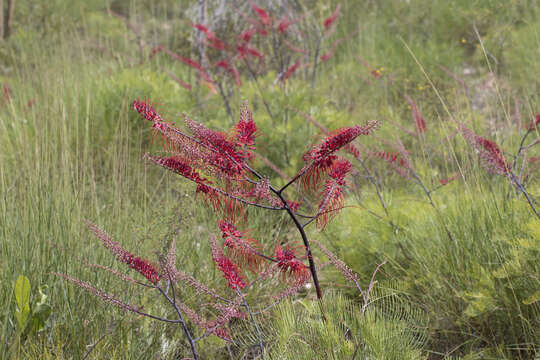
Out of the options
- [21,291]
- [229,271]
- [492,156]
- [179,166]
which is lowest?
[21,291]

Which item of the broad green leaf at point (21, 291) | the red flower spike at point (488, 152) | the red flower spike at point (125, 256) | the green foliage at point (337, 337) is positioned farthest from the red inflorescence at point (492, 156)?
the broad green leaf at point (21, 291)

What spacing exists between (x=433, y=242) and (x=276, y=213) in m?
1.00

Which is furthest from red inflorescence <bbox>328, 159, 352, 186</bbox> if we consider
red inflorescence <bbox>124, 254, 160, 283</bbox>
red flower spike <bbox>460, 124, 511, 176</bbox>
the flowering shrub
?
red flower spike <bbox>460, 124, 511, 176</bbox>

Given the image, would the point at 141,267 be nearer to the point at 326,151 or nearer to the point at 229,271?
the point at 229,271

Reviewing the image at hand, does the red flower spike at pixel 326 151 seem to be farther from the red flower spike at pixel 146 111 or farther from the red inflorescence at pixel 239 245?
the red flower spike at pixel 146 111

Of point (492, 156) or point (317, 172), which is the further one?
point (492, 156)

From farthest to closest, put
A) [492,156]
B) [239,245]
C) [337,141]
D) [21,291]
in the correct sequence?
1. [492,156]
2. [21,291]
3. [239,245]
4. [337,141]

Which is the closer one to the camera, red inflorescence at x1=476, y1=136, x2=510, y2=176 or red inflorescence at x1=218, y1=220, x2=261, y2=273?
red inflorescence at x1=218, y1=220, x2=261, y2=273

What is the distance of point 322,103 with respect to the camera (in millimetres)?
3398

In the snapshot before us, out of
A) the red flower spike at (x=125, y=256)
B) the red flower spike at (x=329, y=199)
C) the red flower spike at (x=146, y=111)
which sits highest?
the red flower spike at (x=146, y=111)

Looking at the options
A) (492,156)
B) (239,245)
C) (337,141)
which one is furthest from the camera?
(492,156)

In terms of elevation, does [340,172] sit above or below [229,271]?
above

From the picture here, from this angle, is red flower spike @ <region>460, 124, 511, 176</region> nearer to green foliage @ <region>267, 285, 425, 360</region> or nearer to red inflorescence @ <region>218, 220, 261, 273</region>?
green foliage @ <region>267, 285, 425, 360</region>

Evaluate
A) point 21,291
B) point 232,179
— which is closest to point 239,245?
point 232,179
